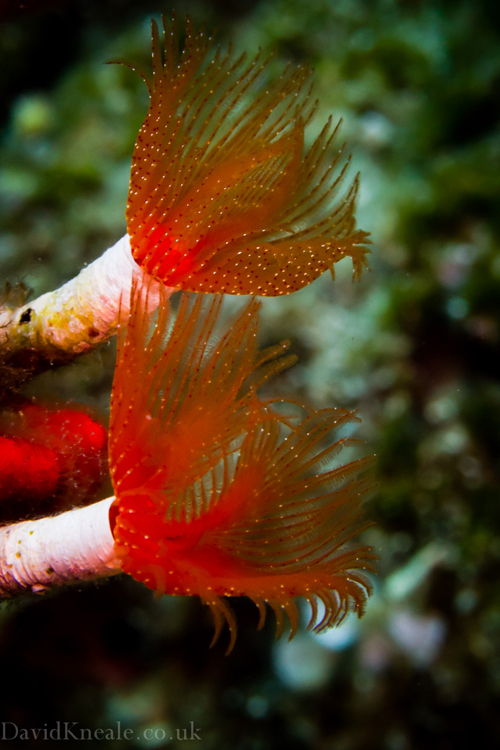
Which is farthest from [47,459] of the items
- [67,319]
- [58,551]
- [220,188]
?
[220,188]

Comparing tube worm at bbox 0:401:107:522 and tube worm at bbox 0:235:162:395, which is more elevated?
tube worm at bbox 0:235:162:395

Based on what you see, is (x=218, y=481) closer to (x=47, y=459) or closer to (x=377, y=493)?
(x=47, y=459)

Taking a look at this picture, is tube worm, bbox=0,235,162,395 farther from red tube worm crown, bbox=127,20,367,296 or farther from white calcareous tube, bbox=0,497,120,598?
white calcareous tube, bbox=0,497,120,598

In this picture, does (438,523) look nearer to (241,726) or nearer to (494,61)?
(241,726)

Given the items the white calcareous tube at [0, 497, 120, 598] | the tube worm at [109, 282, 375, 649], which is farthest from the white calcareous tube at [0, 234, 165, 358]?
the white calcareous tube at [0, 497, 120, 598]

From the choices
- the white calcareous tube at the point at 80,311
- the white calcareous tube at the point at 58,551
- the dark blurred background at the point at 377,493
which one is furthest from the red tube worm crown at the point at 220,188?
the dark blurred background at the point at 377,493

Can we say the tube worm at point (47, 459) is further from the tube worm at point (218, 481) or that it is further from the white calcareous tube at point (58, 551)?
the tube worm at point (218, 481)
